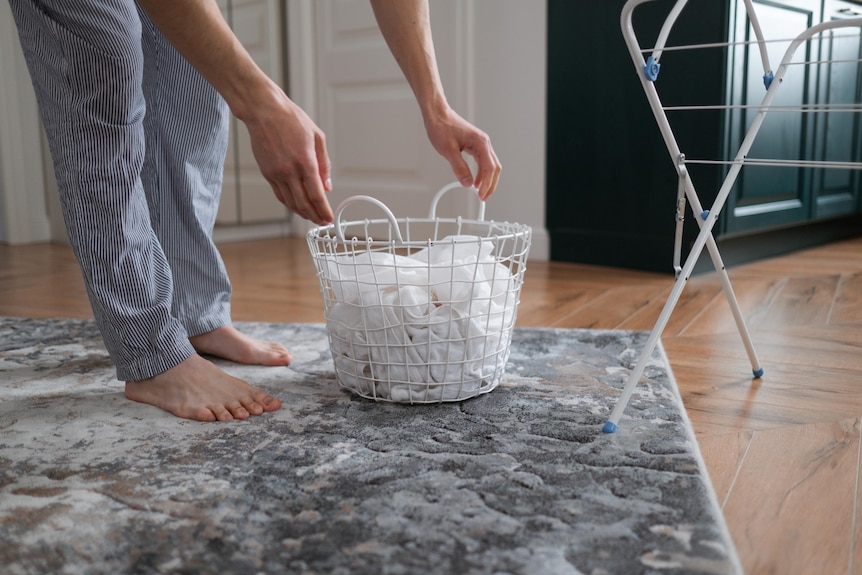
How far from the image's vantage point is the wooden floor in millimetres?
757

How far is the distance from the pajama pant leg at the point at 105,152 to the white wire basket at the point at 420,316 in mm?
234

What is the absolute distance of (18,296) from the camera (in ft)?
6.34

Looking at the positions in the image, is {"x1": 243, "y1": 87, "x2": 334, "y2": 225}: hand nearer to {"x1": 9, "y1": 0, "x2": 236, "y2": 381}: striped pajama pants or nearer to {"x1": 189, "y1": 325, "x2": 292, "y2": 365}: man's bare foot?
{"x1": 9, "y1": 0, "x2": 236, "y2": 381}: striped pajama pants

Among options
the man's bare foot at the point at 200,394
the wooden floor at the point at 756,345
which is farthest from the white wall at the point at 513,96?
the man's bare foot at the point at 200,394

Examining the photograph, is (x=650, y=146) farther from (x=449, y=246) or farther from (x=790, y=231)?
(x=449, y=246)

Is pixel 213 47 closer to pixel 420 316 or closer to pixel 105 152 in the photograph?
pixel 105 152

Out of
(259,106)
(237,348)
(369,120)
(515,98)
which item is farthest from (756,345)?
(369,120)

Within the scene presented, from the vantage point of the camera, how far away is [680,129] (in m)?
2.08

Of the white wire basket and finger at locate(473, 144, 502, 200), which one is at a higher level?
finger at locate(473, 144, 502, 200)

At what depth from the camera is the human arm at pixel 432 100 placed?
1104 mm

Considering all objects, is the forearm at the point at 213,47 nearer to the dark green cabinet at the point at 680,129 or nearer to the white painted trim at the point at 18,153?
the dark green cabinet at the point at 680,129

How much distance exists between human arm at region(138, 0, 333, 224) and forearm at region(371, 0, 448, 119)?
1.08 feet

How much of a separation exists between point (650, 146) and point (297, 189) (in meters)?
1.56

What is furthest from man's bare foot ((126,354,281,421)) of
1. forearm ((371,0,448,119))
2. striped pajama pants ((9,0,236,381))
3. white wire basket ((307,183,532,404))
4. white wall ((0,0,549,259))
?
white wall ((0,0,549,259))
